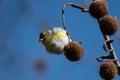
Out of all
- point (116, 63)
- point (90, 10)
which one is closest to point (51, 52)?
point (90, 10)

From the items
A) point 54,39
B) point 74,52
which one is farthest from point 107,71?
point 54,39

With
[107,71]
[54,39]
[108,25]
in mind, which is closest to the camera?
[107,71]

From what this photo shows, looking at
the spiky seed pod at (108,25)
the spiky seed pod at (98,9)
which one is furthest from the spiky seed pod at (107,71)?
the spiky seed pod at (98,9)

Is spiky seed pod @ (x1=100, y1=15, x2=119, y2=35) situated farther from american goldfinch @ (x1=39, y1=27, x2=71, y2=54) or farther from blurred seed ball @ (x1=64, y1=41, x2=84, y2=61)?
american goldfinch @ (x1=39, y1=27, x2=71, y2=54)

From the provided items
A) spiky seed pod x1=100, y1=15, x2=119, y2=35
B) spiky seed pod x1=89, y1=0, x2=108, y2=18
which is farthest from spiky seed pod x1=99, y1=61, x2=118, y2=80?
spiky seed pod x1=89, y1=0, x2=108, y2=18

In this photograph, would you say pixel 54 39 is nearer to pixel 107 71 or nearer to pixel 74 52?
pixel 74 52

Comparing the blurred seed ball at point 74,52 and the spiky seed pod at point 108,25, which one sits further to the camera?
the blurred seed ball at point 74,52

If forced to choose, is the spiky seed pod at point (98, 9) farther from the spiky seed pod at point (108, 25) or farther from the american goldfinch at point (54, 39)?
the american goldfinch at point (54, 39)
